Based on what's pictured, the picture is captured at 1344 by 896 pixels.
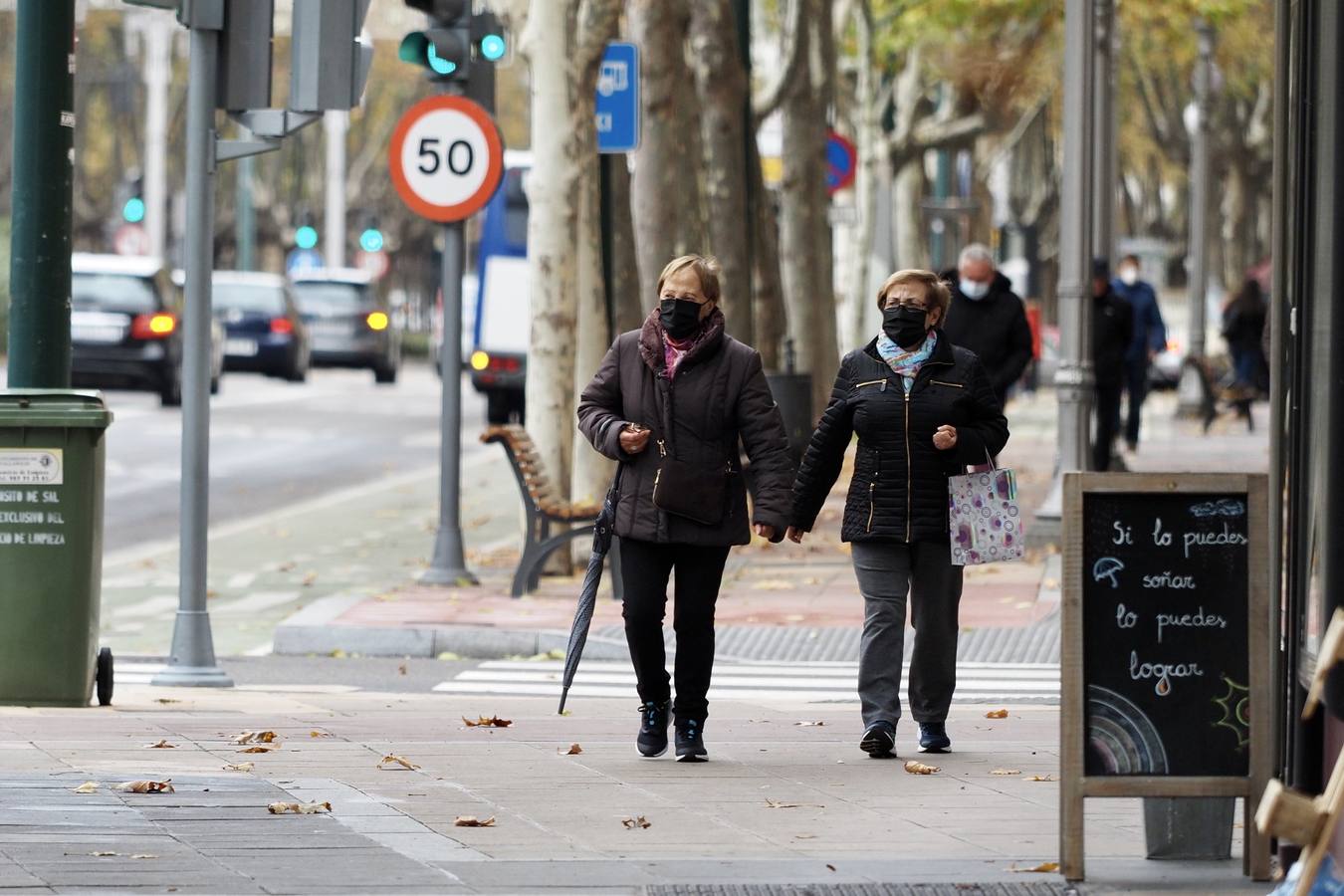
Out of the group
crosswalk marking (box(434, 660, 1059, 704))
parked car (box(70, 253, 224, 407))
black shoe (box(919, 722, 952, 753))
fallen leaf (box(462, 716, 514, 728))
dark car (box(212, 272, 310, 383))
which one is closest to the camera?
black shoe (box(919, 722, 952, 753))

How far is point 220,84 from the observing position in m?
11.0

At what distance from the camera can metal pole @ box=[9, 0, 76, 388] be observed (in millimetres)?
10398

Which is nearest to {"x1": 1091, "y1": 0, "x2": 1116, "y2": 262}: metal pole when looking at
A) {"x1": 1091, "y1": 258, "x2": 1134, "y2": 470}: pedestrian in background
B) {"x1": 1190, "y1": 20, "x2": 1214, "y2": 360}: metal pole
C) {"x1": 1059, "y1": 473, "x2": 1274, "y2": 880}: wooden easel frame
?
{"x1": 1091, "y1": 258, "x2": 1134, "y2": 470}: pedestrian in background

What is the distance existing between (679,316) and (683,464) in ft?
1.56

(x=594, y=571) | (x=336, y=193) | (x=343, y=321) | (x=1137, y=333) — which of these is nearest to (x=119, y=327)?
(x=1137, y=333)

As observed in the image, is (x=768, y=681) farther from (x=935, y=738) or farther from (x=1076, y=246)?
(x=1076, y=246)

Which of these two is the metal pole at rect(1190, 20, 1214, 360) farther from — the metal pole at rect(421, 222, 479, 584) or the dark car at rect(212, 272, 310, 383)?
the metal pole at rect(421, 222, 479, 584)

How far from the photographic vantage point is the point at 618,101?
16719mm

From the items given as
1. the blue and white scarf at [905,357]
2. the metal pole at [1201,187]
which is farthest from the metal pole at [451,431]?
the metal pole at [1201,187]

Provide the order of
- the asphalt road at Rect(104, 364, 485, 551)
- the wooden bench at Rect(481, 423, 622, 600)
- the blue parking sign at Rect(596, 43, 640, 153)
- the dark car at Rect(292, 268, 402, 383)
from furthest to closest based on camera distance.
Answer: the dark car at Rect(292, 268, 402, 383) < the asphalt road at Rect(104, 364, 485, 551) < the blue parking sign at Rect(596, 43, 640, 153) < the wooden bench at Rect(481, 423, 622, 600)

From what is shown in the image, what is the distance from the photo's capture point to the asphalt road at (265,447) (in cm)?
2125

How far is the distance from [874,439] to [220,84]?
371 cm

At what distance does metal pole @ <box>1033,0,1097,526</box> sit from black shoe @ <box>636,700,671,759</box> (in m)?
9.43

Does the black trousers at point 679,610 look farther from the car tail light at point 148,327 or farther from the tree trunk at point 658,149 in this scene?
the car tail light at point 148,327
